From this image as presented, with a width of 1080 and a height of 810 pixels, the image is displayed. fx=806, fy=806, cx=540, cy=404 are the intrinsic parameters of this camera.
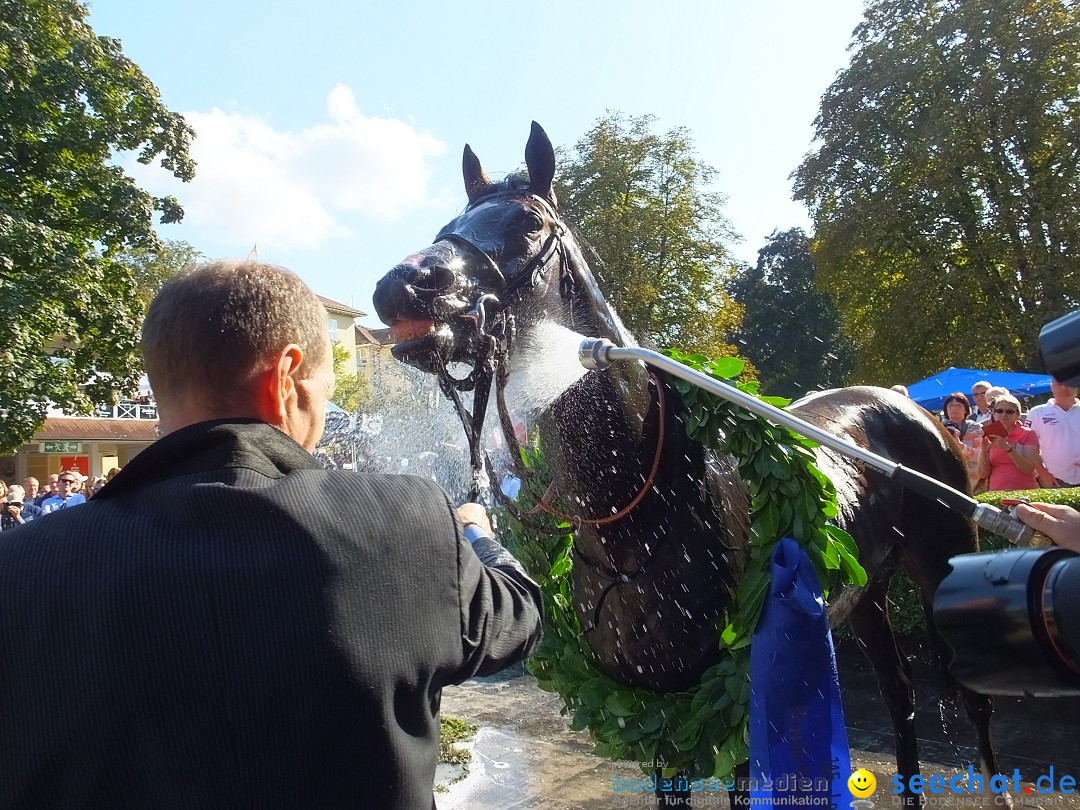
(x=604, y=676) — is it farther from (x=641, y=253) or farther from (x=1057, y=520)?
(x=641, y=253)

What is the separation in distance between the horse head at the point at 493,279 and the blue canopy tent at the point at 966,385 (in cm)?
988

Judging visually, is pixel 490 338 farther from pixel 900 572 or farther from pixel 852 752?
pixel 900 572

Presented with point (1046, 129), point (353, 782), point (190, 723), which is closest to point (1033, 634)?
point (353, 782)

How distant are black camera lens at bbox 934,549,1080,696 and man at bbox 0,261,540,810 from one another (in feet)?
2.12

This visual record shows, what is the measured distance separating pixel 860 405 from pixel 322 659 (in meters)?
3.36

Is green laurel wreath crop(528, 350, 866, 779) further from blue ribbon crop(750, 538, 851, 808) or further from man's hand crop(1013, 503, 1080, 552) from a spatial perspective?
man's hand crop(1013, 503, 1080, 552)

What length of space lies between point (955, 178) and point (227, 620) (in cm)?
2010

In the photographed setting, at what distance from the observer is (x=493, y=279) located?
2.29 metres

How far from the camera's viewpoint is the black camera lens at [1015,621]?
3.18 ft

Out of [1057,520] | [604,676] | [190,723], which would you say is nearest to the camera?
[190,723]

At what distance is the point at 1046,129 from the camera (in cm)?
1698

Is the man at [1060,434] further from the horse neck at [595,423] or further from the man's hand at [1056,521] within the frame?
the man's hand at [1056,521]

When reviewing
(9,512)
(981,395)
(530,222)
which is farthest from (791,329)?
(530,222)

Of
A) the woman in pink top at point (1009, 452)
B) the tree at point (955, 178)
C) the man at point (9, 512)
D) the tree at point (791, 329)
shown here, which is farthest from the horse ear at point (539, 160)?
the tree at point (791, 329)
